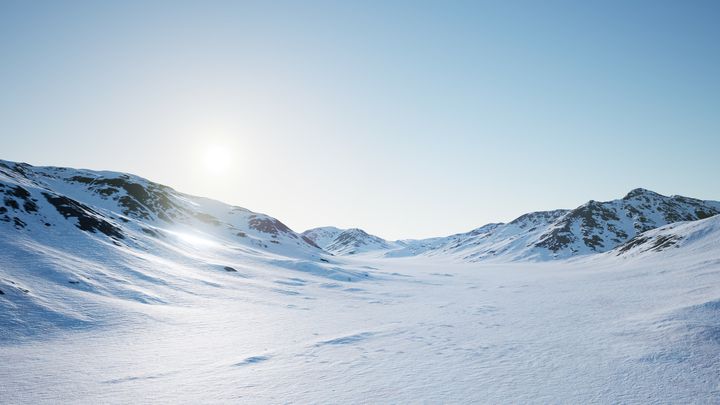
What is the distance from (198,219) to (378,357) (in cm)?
10020

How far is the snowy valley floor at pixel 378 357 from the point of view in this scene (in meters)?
9.79

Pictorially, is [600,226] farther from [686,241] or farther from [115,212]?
[115,212]

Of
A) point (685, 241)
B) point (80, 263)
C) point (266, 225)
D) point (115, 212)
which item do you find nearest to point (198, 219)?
point (266, 225)

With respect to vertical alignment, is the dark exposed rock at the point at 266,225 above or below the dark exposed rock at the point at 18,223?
above

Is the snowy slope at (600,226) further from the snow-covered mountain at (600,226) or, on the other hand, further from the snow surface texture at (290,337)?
the snow surface texture at (290,337)

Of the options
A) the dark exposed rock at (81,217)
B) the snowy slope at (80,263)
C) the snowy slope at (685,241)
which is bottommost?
the snowy slope at (685,241)

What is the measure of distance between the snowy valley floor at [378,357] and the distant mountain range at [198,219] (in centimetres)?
2565

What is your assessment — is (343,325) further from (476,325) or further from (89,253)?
(89,253)

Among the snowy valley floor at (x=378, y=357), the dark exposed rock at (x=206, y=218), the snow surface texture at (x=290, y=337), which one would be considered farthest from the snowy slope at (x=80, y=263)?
the dark exposed rock at (x=206, y=218)

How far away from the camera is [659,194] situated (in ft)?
510

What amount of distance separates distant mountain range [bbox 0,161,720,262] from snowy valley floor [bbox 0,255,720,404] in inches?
1010

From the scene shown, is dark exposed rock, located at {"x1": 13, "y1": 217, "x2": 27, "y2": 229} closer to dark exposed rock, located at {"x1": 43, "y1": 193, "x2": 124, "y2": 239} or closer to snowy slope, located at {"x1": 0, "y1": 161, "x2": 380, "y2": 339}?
snowy slope, located at {"x1": 0, "y1": 161, "x2": 380, "y2": 339}

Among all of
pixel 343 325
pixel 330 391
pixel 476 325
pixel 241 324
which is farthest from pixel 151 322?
pixel 476 325

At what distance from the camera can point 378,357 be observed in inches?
539
